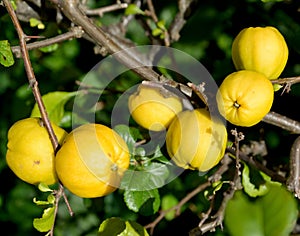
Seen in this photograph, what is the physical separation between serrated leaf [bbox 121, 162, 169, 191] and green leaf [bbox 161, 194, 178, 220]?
24cm

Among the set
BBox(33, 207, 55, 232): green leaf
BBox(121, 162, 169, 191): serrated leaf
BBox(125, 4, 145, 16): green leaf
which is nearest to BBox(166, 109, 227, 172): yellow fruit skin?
BBox(121, 162, 169, 191): serrated leaf

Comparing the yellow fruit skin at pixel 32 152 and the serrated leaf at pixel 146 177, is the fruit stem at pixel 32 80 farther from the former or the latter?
the serrated leaf at pixel 146 177

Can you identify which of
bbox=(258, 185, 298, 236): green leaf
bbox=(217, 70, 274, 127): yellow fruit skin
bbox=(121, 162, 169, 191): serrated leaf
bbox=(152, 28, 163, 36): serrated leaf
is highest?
bbox=(258, 185, 298, 236): green leaf

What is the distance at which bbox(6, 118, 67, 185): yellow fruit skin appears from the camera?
1.04 m

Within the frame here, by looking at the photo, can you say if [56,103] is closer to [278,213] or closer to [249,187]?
[249,187]

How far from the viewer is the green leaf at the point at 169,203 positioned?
1433mm

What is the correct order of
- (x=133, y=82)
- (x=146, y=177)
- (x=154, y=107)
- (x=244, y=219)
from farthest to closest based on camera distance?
(x=133, y=82)
(x=146, y=177)
(x=154, y=107)
(x=244, y=219)

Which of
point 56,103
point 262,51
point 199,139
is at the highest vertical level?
point 262,51

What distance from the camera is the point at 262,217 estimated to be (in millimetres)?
509

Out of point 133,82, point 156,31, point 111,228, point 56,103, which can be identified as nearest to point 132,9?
point 156,31

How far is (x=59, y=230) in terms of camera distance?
1.57 m

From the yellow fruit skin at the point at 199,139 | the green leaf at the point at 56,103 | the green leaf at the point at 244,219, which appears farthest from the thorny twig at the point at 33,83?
the green leaf at the point at 244,219

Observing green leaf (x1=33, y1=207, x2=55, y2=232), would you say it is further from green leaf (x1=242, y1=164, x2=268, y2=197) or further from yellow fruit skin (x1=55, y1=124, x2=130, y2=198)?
green leaf (x1=242, y1=164, x2=268, y2=197)

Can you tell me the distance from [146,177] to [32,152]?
257 mm
